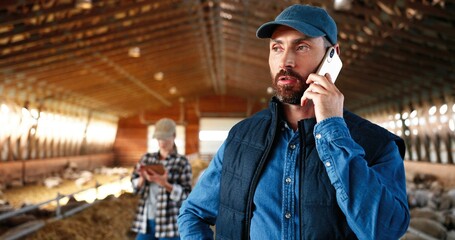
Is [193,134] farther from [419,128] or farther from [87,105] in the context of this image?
[419,128]

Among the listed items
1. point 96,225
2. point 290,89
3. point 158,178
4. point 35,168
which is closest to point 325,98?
point 290,89

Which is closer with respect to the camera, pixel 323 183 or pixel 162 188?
pixel 323 183

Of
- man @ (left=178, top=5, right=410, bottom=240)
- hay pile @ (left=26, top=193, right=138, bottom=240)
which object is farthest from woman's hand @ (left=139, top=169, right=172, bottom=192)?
hay pile @ (left=26, top=193, right=138, bottom=240)

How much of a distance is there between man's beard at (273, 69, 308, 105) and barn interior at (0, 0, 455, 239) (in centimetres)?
670

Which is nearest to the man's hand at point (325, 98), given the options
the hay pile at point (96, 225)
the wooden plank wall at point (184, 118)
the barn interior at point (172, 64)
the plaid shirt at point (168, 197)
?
the plaid shirt at point (168, 197)

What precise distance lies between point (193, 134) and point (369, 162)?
3095cm

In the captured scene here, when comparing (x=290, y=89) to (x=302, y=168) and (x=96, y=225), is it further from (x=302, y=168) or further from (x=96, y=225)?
(x=96, y=225)

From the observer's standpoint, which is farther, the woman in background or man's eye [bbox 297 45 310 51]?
the woman in background

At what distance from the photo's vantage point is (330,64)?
57.0 inches

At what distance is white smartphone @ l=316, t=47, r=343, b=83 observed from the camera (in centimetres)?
141

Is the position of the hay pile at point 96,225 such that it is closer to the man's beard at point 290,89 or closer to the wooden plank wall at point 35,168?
the man's beard at point 290,89


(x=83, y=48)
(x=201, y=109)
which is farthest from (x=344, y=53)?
(x=201, y=109)

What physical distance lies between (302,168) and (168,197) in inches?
118

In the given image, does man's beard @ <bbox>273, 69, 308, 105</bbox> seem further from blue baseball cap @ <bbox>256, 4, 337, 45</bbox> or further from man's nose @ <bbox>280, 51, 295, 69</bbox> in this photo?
blue baseball cap @ <bbox>256, 4, 337, 45</bbox>
